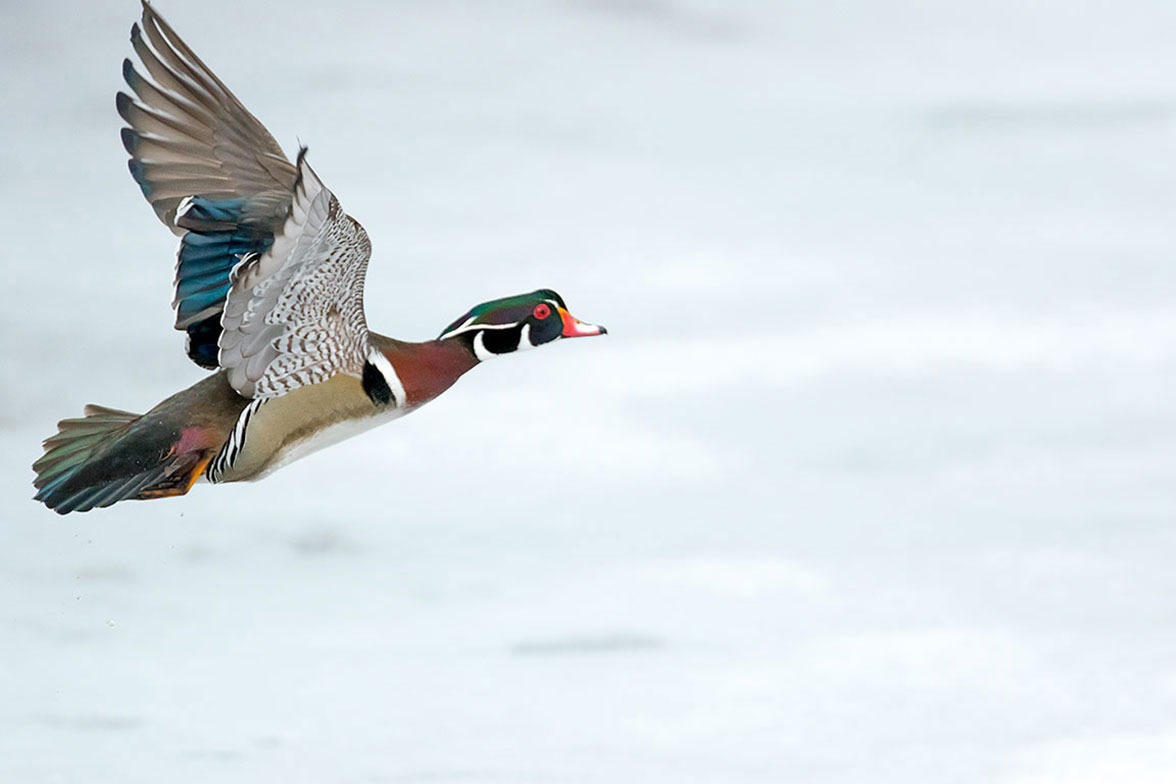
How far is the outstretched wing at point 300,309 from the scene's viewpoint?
480 cm

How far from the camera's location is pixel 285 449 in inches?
202

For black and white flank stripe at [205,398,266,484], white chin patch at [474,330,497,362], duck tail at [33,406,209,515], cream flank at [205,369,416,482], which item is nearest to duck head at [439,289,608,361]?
white chin patch at [474,330,497,362]

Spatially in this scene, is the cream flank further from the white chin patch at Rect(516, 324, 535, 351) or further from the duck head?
the white chin patch at Rect(516, 324, 535, 351)

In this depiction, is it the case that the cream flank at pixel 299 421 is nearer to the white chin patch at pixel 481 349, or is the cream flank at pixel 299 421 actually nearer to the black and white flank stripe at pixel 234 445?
the black and white flank stripe at pixel 234 445

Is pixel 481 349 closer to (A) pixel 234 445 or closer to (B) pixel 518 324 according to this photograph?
(B) pixel 518 324

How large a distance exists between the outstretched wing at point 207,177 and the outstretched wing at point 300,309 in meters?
0.34

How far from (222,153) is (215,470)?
1077 millimetres

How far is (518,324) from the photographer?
210 inches

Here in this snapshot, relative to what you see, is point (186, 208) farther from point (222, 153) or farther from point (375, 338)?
point (375, 338)

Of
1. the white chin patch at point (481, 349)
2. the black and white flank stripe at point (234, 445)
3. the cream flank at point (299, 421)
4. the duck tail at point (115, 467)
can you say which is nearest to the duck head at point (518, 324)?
the white chin patch at point (481, 349)

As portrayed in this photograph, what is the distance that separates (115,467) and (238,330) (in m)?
0.65

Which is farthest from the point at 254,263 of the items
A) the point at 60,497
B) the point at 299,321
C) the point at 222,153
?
the point at 60,497

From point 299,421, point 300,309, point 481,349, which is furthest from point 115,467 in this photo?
point 481,349

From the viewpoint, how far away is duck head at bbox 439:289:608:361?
17.5 feet
